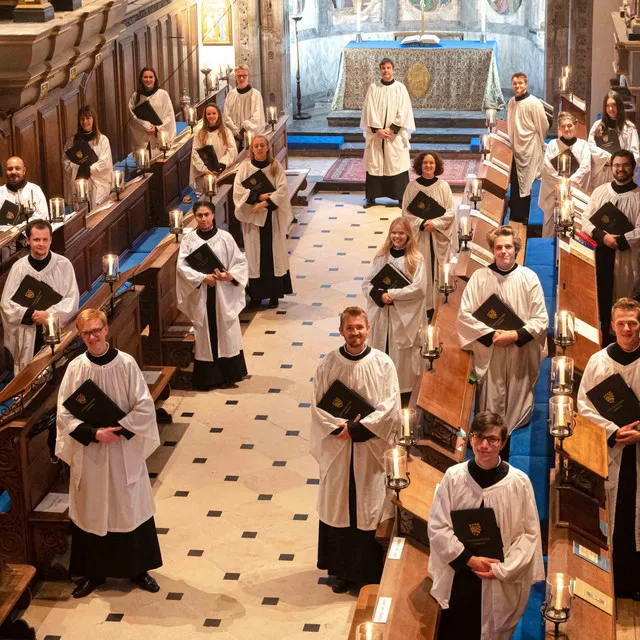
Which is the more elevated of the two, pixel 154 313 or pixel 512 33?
pixel 512 33

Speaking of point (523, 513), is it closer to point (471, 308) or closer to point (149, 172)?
point (471, 308)

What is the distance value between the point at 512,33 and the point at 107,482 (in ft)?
57.5

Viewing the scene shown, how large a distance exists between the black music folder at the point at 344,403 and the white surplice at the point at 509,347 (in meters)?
1.35

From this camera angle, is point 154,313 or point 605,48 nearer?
point 154,313

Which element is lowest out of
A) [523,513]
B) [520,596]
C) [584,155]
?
[520,596]

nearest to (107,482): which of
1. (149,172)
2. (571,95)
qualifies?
(149,172)

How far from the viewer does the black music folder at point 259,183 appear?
12391mm

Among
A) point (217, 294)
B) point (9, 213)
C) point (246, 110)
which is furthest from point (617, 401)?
point (246, 110)

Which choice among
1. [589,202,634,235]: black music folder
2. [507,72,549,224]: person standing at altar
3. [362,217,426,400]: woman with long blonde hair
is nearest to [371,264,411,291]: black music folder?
[362,217,426,400]: woman with long blonde hair

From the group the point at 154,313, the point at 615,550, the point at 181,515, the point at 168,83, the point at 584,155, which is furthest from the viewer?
the point at 168,83

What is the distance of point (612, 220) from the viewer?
10492 millimetres

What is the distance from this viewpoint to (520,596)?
6.18 metres

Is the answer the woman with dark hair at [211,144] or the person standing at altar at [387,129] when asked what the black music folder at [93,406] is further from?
the person standing at altar at [387,129]

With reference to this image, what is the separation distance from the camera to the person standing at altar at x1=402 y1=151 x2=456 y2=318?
11602mm
